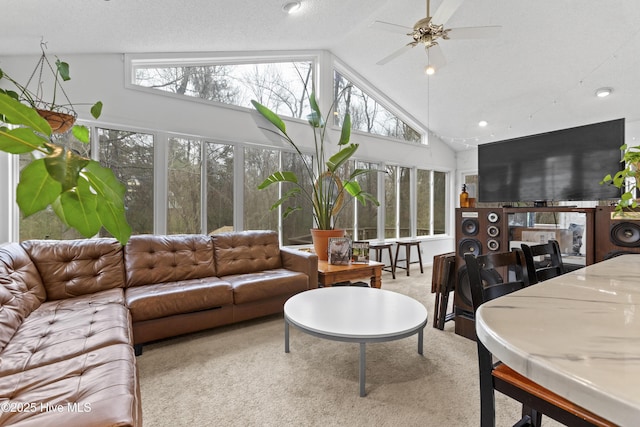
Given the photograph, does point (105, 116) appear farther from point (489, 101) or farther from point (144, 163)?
point (489, 101)

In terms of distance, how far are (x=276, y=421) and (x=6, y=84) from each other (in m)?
3.54

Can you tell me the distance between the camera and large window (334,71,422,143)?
5217 millimetres

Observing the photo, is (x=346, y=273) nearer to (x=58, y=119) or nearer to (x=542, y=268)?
(x=542, y=268)

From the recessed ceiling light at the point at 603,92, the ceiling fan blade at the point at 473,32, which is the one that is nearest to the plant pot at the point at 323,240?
the ceiling fan blade at the point at 473,32

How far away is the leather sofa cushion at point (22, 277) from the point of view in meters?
2.04

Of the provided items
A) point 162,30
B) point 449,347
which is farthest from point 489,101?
point 162,30

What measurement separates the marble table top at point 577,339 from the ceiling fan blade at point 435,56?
8.54ft

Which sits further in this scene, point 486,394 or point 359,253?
point 359,253

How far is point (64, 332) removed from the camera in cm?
174

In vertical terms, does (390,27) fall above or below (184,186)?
above

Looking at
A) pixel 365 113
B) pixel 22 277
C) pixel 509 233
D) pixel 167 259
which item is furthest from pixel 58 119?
pixel 365 113

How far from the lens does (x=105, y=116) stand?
3.24 metres

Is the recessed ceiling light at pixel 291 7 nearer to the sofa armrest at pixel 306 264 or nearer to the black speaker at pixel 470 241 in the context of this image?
the sofa armrest at pixel 306 264

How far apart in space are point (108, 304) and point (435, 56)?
3.52 m
